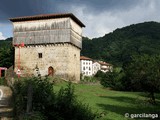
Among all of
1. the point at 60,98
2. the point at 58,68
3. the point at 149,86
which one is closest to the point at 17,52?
the point at 58,68

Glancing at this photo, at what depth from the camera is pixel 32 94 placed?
10141 mm

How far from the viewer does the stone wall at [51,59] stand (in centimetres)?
4375

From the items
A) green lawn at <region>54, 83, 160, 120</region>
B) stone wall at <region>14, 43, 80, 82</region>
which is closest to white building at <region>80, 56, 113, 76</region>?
stone wall at <region>14, 43, 80, 82</region>

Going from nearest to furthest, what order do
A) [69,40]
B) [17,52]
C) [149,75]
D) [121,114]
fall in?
[121,114], [149,75], [69,40], [17,52]

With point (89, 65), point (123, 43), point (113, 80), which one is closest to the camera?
point (113, 80)

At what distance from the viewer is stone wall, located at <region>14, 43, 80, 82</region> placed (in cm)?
4375

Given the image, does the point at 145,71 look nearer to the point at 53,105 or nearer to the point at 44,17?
the point at 53,105

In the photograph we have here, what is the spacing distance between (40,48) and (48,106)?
116ft

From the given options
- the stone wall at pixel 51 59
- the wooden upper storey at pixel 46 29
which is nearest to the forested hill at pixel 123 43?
the stone wall at pixel 51 59

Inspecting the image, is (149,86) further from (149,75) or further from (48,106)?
(48,106)

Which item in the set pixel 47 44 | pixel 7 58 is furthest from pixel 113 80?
pixel 7 58

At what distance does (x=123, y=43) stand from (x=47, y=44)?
114 meters

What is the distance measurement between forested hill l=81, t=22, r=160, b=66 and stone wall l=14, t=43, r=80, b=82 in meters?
85.3

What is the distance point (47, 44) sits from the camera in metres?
44.7
